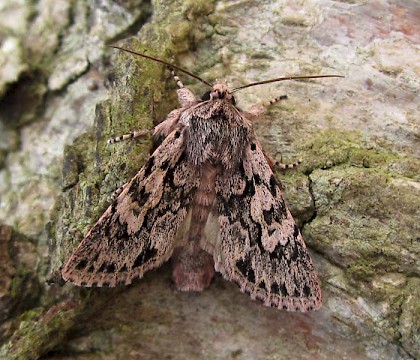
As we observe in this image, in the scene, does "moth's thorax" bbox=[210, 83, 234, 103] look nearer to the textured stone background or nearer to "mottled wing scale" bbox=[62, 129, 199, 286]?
the textured stone background

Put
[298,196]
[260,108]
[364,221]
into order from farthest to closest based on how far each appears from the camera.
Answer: [260,108], [298,196], [364,221]

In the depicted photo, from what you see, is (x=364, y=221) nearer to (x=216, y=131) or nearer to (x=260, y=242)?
(x=260, y=242)

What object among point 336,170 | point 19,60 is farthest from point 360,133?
point 19,60

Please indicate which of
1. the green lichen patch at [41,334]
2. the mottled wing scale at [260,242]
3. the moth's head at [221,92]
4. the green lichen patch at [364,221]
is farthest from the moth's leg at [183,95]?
the green lichen patch at [41,334]

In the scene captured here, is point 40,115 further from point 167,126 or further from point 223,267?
point 223,267

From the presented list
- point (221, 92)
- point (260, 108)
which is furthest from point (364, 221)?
point (221, 92)

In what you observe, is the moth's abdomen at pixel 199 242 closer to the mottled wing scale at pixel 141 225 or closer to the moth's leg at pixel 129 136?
the mottled wing scale at pixel 141 225

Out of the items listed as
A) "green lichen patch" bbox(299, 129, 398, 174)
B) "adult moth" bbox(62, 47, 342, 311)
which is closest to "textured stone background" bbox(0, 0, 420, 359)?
"green lichen patch" bbox(299, 129, 398, 174)

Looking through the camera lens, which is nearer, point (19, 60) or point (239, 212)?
point (239, 212)
